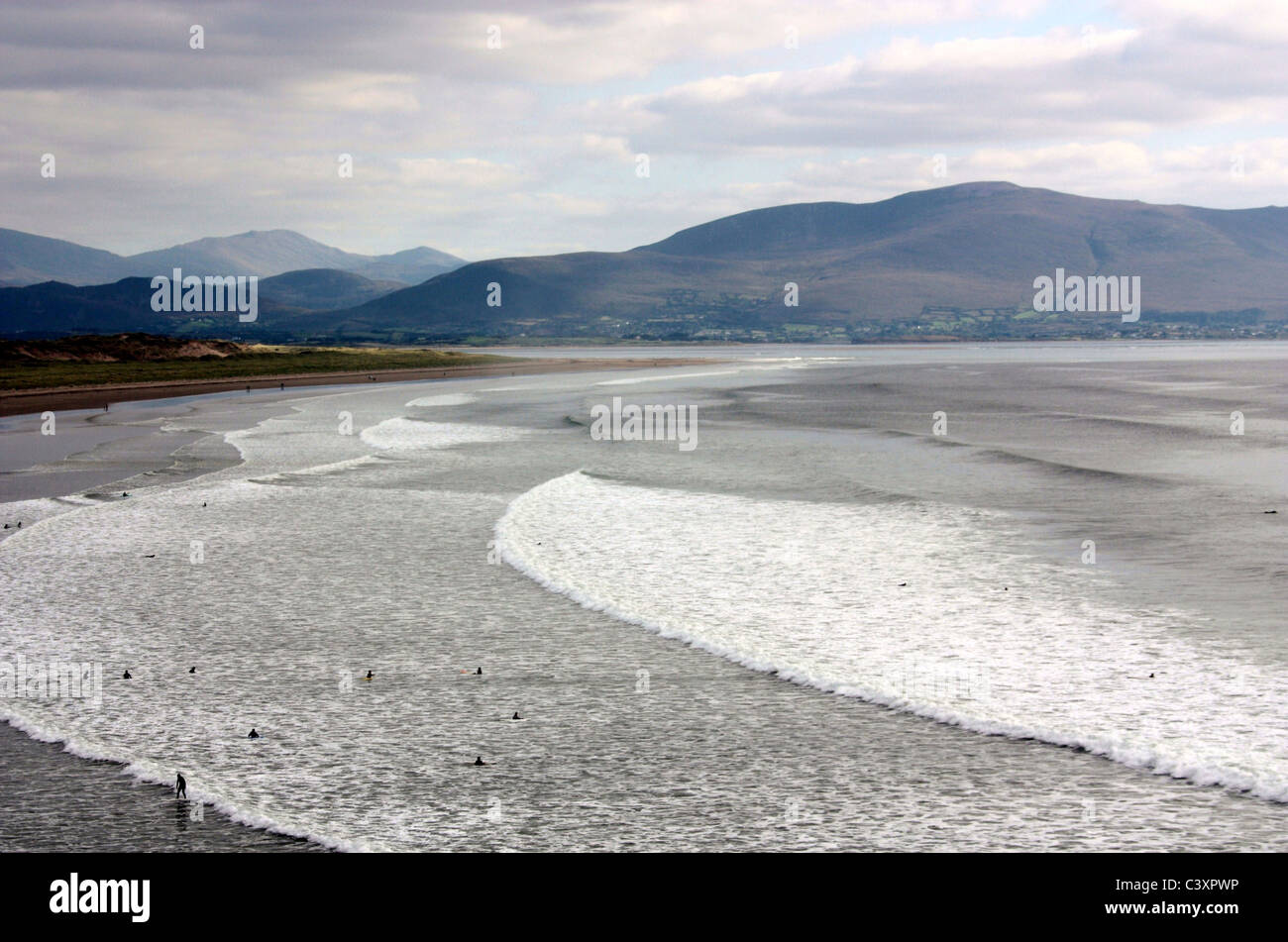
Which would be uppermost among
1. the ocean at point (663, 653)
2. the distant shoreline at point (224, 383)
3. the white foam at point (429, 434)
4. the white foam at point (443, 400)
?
the distant shoreline at point (224, 383)

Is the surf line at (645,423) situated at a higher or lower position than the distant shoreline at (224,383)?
lower

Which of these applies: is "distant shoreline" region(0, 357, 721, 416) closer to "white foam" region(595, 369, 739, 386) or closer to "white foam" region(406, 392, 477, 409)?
"white foam" region(595, 369, 739, 386)

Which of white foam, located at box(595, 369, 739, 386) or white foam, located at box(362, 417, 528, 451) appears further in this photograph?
white foam, located at box(595, 369, 739, 386)

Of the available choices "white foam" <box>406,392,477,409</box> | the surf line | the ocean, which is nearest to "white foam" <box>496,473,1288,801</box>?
the ocean

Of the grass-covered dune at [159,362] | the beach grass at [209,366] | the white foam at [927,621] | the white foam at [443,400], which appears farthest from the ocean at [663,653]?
the grass-covered dune at [159,362]

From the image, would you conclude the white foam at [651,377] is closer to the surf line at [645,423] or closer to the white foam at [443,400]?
the white foam at [443,400]

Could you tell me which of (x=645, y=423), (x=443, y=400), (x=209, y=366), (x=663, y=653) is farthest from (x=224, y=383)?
(x=663, y=653)
